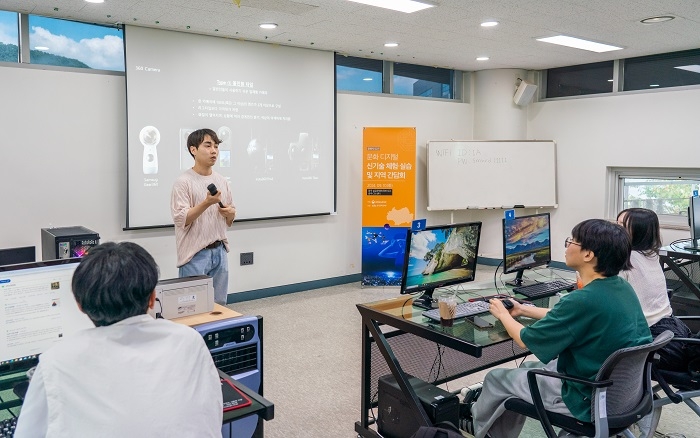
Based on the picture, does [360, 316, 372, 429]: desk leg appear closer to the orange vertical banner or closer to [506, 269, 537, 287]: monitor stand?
[506, 269, 537, 287]: monitor stand

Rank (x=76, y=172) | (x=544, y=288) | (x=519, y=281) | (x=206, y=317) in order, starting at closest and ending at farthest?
(x=206, y=317) < (x=544, y=288) < (x=519, y=281) < (x=76, y=172)

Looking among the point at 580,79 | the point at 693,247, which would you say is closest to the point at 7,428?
the point at 693,247

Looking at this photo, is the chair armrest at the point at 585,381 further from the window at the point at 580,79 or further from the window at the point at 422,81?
the window at the point at 580,79

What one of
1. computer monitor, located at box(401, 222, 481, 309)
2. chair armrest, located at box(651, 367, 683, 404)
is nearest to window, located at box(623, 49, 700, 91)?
computer monitor, located at box(401, 222, 481, 309)

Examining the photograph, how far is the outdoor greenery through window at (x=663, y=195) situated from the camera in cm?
611

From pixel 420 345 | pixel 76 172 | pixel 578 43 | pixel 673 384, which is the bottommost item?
pixel 420 345

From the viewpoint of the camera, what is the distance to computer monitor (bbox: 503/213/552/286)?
3.36 meters

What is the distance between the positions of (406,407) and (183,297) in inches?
45.1

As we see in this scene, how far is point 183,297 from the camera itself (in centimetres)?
235

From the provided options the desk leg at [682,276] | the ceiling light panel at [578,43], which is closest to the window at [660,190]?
the ceiling light panel at [578,43]

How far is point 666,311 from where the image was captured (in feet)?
9.34

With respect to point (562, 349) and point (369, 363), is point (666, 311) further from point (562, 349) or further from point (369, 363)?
point (369, 363)

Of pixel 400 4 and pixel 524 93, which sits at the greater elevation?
pixel 400 4

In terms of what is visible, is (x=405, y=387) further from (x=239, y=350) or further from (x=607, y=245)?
(x=607, y=245)
